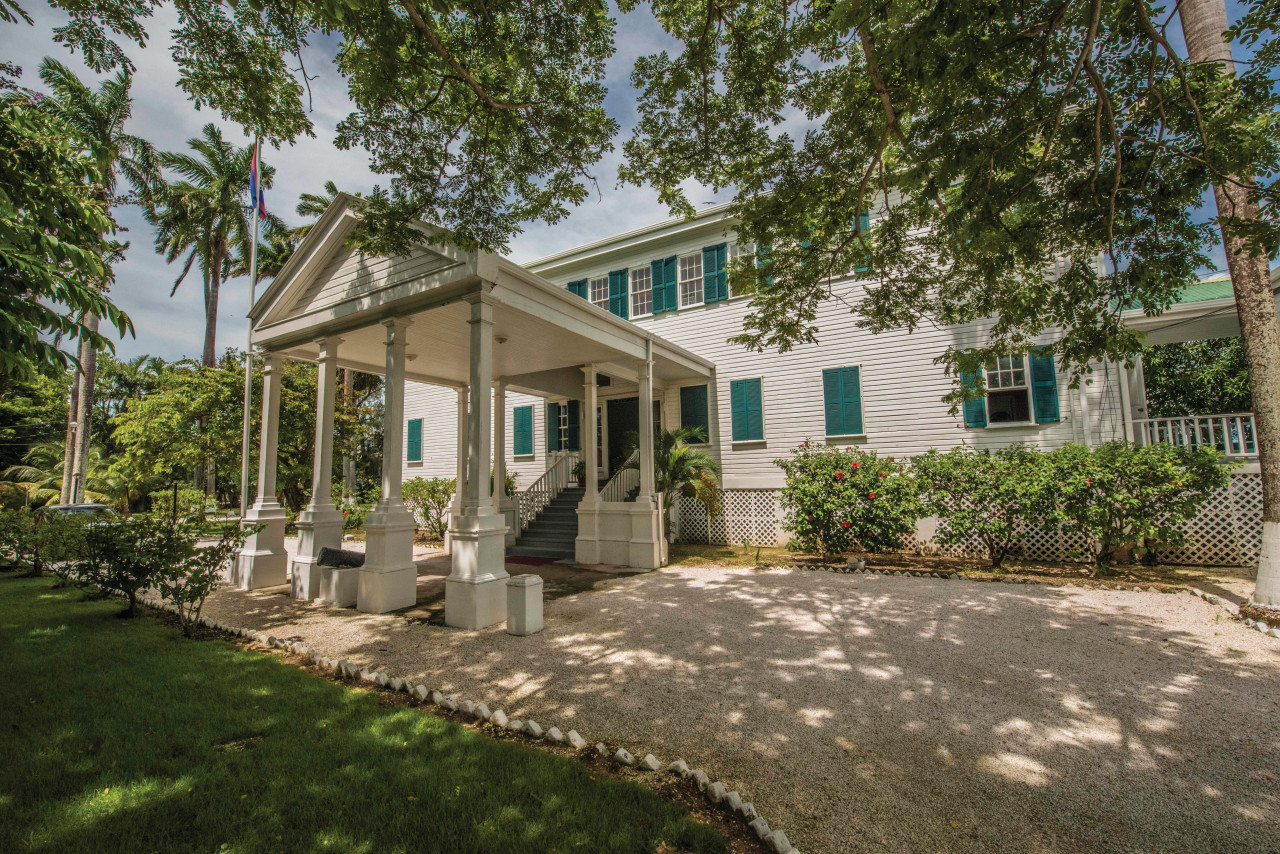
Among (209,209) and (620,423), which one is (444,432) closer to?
(620,423)

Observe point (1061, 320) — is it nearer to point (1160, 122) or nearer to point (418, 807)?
point (1160, 122)

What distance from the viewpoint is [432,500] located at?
547 inches

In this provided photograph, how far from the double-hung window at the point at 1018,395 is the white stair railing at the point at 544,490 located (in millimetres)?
8512

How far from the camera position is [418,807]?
2.39m

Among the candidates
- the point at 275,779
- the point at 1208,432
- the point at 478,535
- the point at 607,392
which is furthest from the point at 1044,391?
the point at 275,779

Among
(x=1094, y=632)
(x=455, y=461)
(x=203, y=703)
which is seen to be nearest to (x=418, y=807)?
(x=203, y=703)

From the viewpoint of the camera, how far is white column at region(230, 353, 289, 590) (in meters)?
8.04

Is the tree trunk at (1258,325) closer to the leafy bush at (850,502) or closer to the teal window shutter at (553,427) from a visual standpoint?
the leafy bush at (850,502)

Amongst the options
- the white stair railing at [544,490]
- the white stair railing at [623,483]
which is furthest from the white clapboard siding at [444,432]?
the white stair railing at [623,483]

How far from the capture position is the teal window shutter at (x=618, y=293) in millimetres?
13625

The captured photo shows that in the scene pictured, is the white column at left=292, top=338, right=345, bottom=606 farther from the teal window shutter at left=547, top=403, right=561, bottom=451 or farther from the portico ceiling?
the teal window shutter at left=547, top=403, right=561, bottom=451

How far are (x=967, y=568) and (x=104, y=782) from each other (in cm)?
938

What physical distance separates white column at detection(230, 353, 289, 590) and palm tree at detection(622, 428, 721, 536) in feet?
19.8

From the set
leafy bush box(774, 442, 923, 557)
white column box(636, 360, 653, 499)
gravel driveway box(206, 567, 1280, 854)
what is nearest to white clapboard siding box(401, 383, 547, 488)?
white column box(636, 360, 653, 499)
